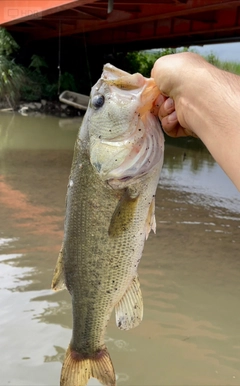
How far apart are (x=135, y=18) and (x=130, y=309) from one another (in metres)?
12.5

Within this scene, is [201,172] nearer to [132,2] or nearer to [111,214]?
[132,2]

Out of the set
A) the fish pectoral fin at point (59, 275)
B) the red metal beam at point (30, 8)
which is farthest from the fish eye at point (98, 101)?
the red metal beam at point (30, 8)

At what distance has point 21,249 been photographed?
596 cm

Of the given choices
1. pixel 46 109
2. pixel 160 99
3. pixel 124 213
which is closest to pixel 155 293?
pixel 124 213

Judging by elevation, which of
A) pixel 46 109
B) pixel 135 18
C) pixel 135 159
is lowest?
pixel 46 109

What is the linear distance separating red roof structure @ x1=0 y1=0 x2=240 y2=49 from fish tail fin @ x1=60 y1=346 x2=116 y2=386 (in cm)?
980

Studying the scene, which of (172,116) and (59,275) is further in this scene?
(59,275)

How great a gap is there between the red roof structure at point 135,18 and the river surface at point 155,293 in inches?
205

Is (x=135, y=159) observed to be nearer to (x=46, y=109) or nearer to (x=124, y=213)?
(x=124, y=213)

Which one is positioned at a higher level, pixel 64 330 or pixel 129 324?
pixel 129 324

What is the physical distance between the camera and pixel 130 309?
2508 millimetres

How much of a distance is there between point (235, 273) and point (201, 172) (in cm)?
582

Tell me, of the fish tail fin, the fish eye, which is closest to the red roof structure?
the fish eye

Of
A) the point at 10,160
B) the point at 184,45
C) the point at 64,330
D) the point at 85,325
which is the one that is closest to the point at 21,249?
the point at 64,330
